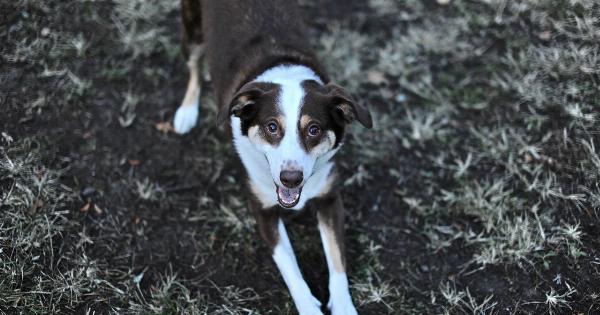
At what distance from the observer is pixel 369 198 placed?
13.7 feet

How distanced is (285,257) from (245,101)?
39.3 inches

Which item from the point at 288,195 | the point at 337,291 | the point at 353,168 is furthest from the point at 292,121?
the point at 353,168

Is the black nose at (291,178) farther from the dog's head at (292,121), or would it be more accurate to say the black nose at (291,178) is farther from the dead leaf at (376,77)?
the dead leaf at (376,77)

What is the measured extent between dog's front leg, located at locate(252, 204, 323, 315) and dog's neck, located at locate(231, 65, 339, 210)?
97mm

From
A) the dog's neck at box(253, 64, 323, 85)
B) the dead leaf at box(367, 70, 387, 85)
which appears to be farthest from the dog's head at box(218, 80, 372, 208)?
the dead leaf at box(367, 70, 387, 85)

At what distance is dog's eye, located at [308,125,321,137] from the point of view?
3169mm

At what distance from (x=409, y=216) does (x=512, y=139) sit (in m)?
1.03

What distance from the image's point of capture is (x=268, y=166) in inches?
138

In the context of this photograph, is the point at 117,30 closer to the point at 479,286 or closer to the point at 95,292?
the point at 95,292

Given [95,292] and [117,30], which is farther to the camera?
[117,30]

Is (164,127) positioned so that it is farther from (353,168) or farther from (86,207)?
(353,168)

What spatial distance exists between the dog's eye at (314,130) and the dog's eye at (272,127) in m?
0.18

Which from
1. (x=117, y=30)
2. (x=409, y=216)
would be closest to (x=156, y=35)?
(x=117, y=30)

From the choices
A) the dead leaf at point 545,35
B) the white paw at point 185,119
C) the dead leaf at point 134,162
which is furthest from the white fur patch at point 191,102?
the dead leaf at point 545,35
